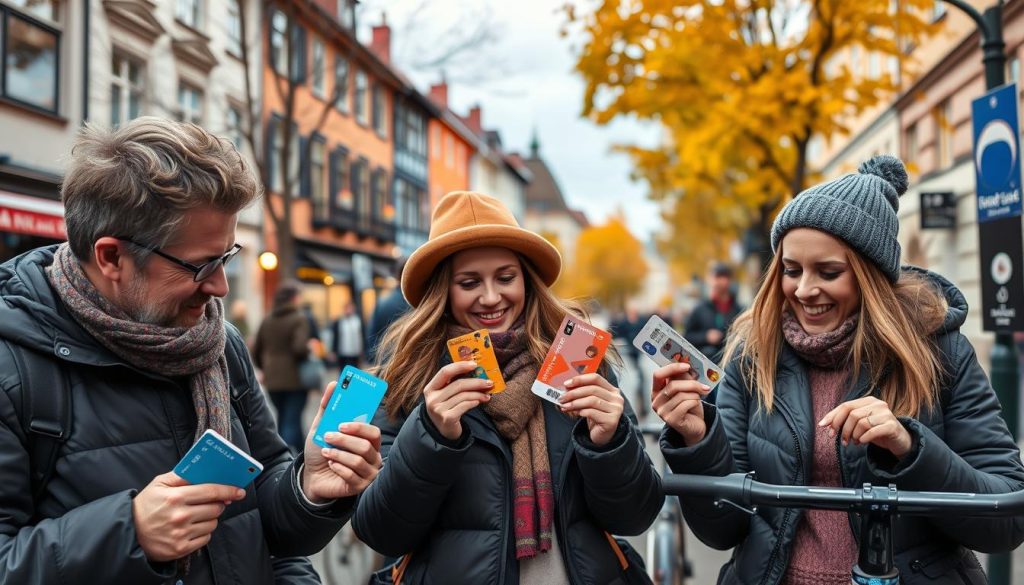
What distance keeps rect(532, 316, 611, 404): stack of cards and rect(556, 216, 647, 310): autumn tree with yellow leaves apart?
7371cm

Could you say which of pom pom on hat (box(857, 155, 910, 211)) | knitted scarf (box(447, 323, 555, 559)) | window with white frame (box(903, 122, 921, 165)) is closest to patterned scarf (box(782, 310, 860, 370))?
pom pom on hat (box(857, 155, 910, 211))

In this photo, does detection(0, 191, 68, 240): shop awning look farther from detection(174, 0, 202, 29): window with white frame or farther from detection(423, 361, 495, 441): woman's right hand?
detection(423, 361, 495, 441): woman's right hand

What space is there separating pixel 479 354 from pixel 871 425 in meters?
0.97

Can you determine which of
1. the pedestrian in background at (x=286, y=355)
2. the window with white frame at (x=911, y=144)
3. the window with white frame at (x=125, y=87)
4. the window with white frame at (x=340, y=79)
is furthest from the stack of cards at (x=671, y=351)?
the window with white frame at (x=911, y=144)

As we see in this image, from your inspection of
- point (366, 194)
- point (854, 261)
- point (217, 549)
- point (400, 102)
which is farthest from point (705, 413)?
point (400, 102)

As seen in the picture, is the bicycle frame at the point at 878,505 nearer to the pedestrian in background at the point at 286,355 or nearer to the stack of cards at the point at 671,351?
the stack of cards at the point at 671,351

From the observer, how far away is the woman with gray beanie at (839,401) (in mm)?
2135

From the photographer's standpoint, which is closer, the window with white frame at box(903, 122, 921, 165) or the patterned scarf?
the patterned scarf

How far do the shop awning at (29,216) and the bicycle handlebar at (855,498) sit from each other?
9471mm

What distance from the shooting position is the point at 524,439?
2.42 meters

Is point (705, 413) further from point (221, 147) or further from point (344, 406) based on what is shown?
point (221, 147)

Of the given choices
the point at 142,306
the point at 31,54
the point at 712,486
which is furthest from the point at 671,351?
the point at 31,54

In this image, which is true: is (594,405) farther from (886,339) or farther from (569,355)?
(886,339)

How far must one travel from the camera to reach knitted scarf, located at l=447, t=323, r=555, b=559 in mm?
2309
